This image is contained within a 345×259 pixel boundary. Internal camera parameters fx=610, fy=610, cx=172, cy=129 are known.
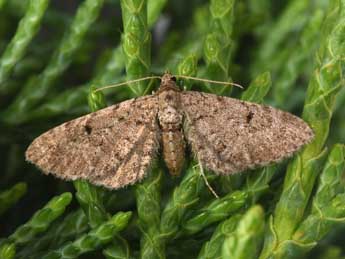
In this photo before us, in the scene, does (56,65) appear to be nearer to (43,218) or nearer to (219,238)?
(43,218)

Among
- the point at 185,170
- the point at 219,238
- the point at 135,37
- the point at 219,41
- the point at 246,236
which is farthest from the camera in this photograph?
the point at 185,170

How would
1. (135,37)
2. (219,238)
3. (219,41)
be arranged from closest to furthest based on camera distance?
(219,238) < (135,37) < (219,41)

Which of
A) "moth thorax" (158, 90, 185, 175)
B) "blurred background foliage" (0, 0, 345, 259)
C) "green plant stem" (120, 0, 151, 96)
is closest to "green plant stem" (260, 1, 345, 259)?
"blurred background foliage" (0, 0, 345, 259)

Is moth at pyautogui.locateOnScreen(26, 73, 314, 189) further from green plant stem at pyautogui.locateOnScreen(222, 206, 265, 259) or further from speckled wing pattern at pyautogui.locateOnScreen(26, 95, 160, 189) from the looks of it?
green plant stem at pyautogui.locateOnScreen(222, 206, 265, 259)

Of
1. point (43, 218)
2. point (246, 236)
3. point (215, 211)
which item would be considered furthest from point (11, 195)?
point (246, 236)

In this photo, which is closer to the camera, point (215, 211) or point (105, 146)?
point (215, 211)

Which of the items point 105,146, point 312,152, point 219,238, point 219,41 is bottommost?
point 219,238

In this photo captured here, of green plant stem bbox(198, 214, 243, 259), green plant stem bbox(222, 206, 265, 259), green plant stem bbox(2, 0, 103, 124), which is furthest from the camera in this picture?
green plant stem bbox(2, 0, 103, 124)
